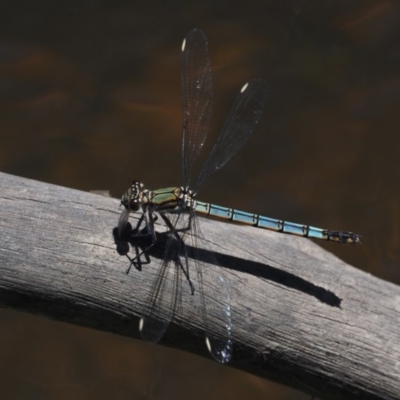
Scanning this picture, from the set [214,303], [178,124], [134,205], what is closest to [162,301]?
[214,303]

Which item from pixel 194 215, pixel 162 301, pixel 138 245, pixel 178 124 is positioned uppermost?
pixel 178 124

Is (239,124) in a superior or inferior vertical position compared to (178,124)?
inferior

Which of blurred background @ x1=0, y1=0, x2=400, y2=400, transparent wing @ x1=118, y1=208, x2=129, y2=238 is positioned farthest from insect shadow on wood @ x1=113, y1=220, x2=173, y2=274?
blurred background @ x1=0, y1=0, x2=400, y2=400

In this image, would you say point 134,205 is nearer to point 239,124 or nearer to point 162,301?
point 162,301

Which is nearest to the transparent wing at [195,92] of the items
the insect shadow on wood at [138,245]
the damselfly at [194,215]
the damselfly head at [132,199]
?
the damselfly at [194,215]

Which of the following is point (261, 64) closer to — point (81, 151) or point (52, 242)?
point (81, 151)

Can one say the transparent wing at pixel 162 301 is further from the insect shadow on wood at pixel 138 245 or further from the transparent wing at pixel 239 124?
the transparent wing at pixel 239 124

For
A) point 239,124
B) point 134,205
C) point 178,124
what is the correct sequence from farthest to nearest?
point 178,124 < point 239,124 < point 134,205

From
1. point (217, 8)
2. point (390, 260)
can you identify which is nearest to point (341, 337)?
point (390, 260)
